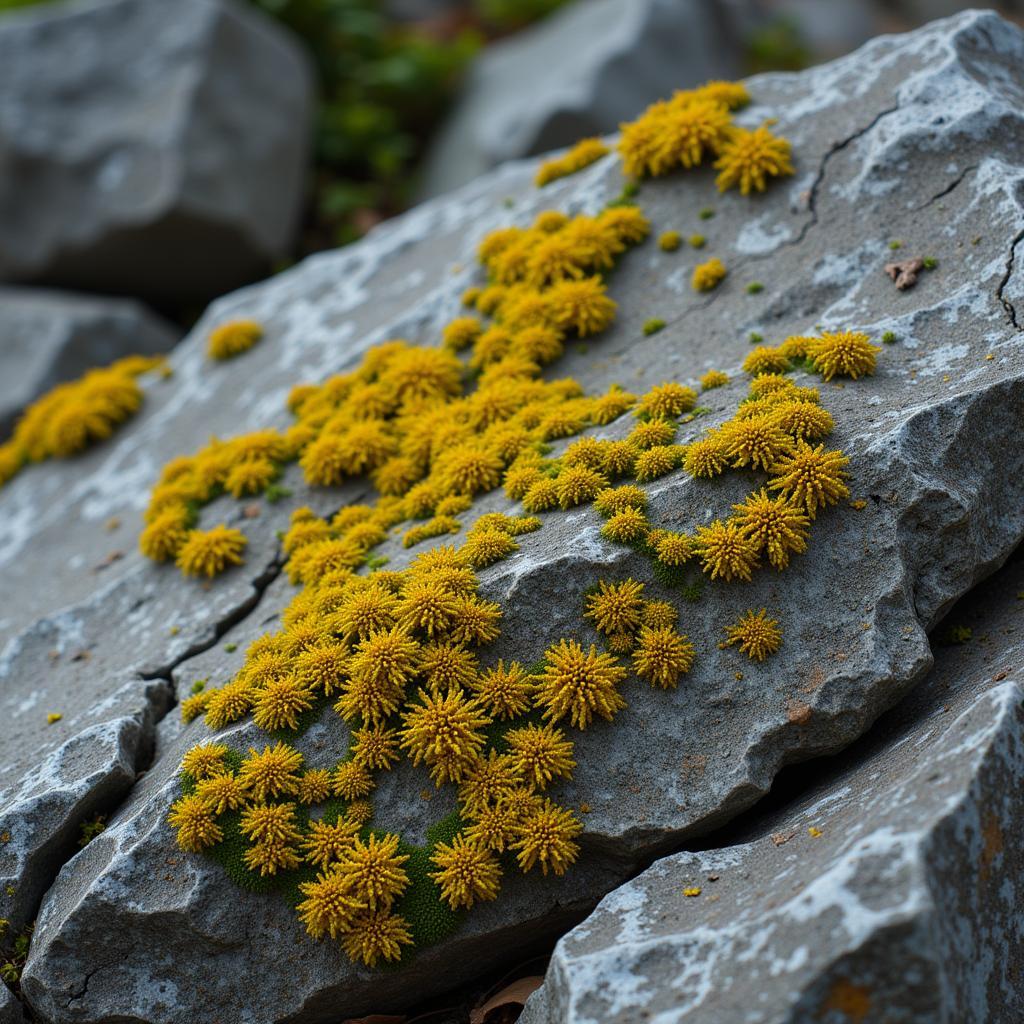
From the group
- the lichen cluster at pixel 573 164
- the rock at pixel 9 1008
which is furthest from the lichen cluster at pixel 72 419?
the rock at pixel 9 1008

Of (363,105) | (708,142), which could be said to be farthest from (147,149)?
(708,142)

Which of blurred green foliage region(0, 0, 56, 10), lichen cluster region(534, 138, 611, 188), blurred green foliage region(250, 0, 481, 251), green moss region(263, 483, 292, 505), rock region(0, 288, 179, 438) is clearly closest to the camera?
green moss region(263, 483, 292, 505)

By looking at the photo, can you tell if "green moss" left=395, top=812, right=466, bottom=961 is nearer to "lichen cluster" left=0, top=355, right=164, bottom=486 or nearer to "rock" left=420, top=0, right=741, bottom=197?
"lichen cluster" left=0, top=355, right=164, bottom=486

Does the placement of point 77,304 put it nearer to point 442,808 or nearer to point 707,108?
point 707,108

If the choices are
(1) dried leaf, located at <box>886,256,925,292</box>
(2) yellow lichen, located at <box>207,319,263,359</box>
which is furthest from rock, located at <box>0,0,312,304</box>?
(1) dried leaf, located at <box>886,256,925,292</box>

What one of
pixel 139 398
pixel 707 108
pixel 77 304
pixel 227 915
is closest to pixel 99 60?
pixel 77 304

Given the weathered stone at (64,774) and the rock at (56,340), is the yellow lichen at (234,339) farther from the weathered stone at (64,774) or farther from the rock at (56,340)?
the weathered stone at (64,774)

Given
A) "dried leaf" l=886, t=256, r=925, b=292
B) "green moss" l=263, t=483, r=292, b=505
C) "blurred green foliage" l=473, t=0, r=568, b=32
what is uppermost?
"blurred green foliage" l=473, t=0, r=568, b=32
